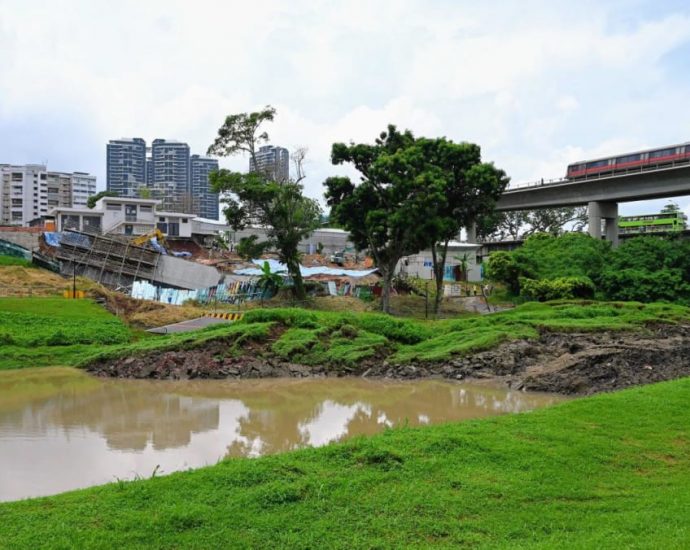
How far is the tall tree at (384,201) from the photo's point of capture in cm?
3525

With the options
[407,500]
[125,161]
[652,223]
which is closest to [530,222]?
[652,223]

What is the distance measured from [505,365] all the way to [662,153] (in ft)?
96.0

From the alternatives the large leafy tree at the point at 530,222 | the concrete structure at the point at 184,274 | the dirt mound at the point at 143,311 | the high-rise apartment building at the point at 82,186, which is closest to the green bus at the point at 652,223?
the large leafy tree at the point at 530,222

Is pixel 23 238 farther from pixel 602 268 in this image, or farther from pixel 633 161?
pixel 633 161

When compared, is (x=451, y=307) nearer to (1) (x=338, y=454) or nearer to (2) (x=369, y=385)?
(2) (x=369, y=385)

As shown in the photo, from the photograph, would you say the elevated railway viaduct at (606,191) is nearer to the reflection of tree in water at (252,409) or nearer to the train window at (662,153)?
the train window at (662,153)

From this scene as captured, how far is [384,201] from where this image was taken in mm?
36969

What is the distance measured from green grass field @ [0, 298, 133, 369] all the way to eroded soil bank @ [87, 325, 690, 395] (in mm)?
2587

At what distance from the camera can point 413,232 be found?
117 feet

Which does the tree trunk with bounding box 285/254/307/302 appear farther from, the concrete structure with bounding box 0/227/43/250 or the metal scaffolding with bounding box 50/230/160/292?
the concrete structure with bounding box 0/227/43/250

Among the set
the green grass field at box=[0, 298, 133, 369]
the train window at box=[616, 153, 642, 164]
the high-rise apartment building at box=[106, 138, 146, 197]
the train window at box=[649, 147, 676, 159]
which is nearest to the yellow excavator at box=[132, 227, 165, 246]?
the green grass field at box=[0, 298, 133, 369]

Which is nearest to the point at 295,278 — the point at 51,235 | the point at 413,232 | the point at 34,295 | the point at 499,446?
the point at 413,232

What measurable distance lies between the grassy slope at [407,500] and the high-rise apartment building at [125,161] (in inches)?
6107

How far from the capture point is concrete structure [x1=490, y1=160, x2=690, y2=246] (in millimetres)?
42781
